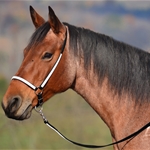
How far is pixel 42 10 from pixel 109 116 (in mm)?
23561

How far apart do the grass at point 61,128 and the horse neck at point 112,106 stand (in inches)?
250

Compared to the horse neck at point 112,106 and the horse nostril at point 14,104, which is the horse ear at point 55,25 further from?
the horse nostril at point 14,104

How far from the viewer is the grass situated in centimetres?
999

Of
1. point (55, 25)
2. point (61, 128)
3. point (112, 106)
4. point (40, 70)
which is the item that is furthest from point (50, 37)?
point (61, 128)

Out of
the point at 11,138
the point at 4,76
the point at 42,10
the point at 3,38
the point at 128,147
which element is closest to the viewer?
the point at 128,147

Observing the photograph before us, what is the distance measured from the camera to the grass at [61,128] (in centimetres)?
999

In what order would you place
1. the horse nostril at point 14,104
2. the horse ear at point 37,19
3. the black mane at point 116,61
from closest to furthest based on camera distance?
the horse nostril at point 14,104
the black mane at point 116,61
the horse ear at point 37,19

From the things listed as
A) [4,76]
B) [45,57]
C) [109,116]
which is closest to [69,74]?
[45,57]

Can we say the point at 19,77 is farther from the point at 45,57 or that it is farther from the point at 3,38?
the point at 3,38

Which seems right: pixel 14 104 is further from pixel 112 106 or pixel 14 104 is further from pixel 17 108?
pixel 112 106

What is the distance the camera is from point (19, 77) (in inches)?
124

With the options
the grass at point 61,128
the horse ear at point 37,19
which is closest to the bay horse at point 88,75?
the horse ear at point 37,19

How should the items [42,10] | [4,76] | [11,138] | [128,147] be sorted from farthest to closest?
[42,10]
[4,76]
[11,138]
[128,147]

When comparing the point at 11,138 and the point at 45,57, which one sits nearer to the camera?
the point at 45,57
